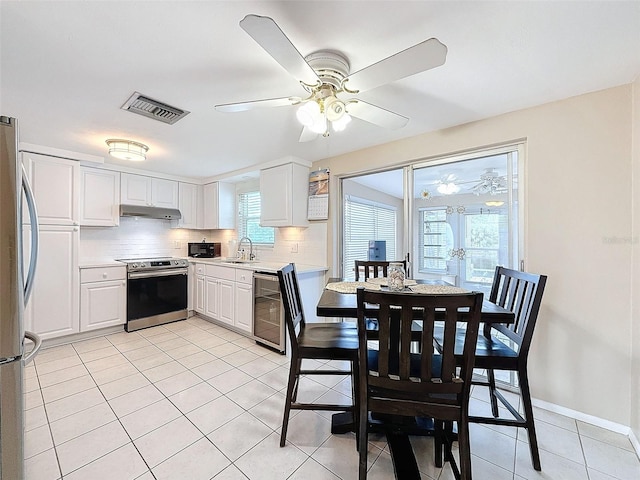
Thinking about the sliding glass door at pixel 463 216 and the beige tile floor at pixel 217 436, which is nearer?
the beige tile floor at pixel 217 436

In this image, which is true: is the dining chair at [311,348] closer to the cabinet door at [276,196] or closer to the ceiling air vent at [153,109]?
the ceiling air vent at [153,109]

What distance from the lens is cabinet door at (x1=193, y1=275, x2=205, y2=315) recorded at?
408cm

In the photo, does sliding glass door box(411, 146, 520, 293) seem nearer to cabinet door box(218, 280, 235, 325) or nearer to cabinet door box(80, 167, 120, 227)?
cabinet door box(218, 280, 235, 325)

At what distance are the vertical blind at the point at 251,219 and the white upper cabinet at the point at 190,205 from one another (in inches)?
27.8

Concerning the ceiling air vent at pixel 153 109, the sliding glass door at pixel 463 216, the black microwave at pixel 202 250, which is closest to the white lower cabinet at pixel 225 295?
the black microwave at pixel 202 250

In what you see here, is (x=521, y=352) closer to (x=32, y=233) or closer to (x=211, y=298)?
(x=32, y=233)

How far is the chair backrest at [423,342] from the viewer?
1.14 m

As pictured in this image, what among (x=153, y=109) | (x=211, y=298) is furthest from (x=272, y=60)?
(x=211, y=298)

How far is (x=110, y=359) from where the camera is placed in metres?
2.82

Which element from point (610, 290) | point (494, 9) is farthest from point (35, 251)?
point (610, 290)

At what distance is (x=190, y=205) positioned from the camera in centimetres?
→ 464

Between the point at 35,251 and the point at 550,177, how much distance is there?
3.21 metres

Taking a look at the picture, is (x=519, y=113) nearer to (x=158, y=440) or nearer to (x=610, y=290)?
(x=610, y=290)

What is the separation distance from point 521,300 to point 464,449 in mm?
953
